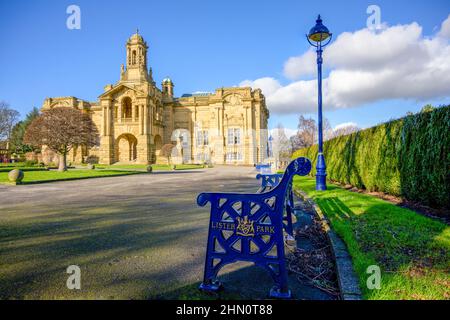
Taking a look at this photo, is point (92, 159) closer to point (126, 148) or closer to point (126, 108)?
point (126, 148)

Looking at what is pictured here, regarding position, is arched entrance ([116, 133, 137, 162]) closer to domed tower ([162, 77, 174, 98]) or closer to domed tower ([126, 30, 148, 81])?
domed tower ([126, 30, 148, 81])

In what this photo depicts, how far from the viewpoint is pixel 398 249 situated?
121 inches

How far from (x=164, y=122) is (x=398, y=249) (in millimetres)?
53967

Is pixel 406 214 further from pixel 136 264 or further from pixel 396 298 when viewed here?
pixel 136 264

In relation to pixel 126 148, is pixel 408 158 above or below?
below

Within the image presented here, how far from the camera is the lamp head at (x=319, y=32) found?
8.74m

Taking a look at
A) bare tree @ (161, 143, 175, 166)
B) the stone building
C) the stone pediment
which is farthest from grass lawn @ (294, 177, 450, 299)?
the stone pediment

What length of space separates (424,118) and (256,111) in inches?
1756

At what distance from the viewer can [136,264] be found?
117 inches

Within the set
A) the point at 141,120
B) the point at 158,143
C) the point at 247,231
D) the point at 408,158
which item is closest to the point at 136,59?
the point at 141,120

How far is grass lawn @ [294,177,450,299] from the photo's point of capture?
7.09 ft

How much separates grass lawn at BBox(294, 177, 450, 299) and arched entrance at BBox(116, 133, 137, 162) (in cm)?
5024

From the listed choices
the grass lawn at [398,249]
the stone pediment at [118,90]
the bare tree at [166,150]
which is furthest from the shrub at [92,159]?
the grass lawn at [398,249]
